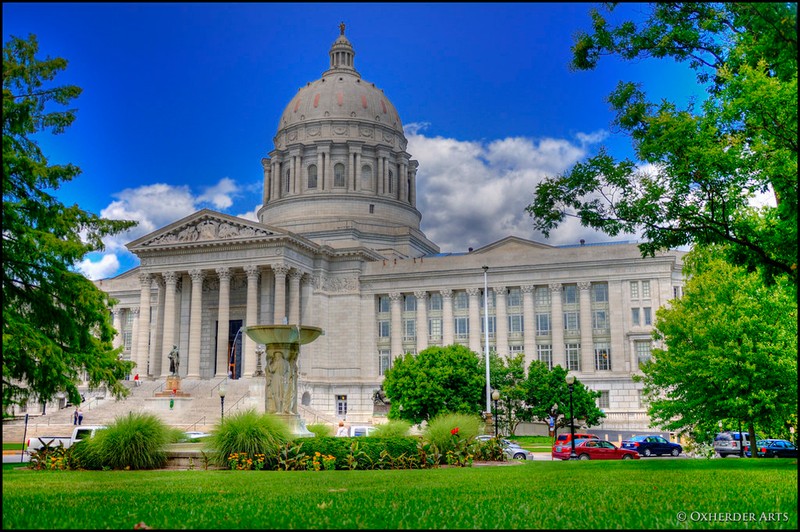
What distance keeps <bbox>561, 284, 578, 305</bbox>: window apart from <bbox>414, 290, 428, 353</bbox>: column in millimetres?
12700

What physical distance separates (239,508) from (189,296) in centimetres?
6556

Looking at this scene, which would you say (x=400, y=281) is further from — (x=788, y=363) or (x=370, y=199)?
(x=788, y=363)

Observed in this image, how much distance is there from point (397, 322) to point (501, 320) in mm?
9839

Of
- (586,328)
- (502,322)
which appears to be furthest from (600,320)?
(502,322)

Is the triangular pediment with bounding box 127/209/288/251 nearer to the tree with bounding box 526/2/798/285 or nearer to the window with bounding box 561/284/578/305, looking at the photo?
the window with bounding box 561/284/578/305

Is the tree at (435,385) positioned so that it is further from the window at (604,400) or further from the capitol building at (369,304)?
the window at (604,400)

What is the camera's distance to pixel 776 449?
4262cm

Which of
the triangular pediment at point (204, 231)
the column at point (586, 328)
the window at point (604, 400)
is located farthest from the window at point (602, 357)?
the triangular pediment at point (204, 231)

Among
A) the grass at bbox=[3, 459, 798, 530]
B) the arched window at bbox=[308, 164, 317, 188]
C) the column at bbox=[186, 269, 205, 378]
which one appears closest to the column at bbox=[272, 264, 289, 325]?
the column at bbox=[186, 269, 205, 378]

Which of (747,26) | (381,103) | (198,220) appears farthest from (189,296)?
(747,26)

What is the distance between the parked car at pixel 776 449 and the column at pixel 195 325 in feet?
150

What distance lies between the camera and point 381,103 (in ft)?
315

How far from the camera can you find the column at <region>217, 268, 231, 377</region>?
7025cm

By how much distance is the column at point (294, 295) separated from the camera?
233ft
